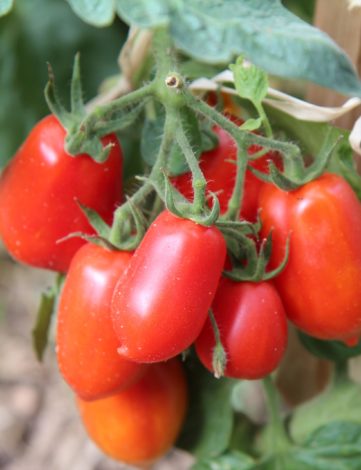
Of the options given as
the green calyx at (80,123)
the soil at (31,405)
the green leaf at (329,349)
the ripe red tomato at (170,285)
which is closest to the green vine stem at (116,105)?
the green calyx at (80,123)

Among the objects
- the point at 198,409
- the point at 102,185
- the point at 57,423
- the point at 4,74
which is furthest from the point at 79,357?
the point at 57,423

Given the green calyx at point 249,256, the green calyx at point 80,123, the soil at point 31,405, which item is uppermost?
the green calyx at point 80,123

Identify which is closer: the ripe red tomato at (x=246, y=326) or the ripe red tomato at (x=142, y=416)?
the ripe red tomato at (x=246, y=326)

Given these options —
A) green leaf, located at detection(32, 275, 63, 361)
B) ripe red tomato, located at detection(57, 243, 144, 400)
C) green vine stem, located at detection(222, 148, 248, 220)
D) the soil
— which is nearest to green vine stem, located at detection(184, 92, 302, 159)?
green vine stem, located at detection(222, 148, 248, 220)

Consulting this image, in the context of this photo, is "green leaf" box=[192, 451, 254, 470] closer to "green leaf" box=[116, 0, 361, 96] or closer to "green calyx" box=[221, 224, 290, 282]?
"green calyx" box=[221, 224, 290, 282]

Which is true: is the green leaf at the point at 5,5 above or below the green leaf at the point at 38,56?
above

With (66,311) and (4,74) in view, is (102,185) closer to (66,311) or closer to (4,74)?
(66,311)

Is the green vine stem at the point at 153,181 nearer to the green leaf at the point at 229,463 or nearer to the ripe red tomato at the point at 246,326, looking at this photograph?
→ the ripe red tomato at the point at 246,326
